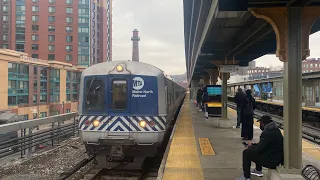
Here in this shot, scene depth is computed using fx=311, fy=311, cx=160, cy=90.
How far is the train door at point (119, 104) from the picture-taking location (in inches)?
301

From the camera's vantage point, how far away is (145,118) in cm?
773

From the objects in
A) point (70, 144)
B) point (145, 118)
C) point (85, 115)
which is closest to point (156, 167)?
point (145, 118)

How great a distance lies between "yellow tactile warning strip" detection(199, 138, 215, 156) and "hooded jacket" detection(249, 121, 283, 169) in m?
2.76

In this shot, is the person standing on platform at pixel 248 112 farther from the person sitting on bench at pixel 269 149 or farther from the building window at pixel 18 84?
the building window at pixel 18 84

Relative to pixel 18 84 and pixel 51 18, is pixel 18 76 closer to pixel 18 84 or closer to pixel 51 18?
pixel 18 84

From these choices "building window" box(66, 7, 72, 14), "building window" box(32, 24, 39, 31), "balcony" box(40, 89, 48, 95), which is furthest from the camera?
"building window" box(66, 7, 72, 14)

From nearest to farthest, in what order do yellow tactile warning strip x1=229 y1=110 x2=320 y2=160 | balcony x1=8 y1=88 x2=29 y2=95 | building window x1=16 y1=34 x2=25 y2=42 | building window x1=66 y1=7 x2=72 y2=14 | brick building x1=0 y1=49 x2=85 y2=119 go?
1. yellow tactile warning strip x1=229 y1=110 x2=320 y2=160
2. brick building x1=0 y1=49 x2=85 y2=119
3. balcony x1=8 y1=88 x2=29 y2=95
4. building window x1=16 y1=34 x2=25 y2=42
5. building window x1=66 y1=7 x2=72 y2=14

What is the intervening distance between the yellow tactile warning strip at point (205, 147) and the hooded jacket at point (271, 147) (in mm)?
2755

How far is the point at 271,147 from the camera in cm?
498

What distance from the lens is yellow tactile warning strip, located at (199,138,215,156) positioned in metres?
7.88

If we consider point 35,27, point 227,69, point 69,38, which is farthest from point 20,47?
point 227,69

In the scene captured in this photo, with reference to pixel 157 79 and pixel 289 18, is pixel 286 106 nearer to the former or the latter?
pixel 289 18

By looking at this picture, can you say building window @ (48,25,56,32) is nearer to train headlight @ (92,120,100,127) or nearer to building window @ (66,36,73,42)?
building window @ (66,36,73,42)

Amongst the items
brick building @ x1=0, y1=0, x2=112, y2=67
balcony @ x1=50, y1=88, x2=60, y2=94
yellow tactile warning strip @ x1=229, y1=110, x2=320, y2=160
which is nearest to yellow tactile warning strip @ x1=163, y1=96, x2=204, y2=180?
yellow tactile warning strip @ x1=229, y1=110, x2=320, y2=160
